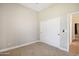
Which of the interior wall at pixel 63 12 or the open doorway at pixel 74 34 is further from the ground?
the interior wall at pixel 63 12

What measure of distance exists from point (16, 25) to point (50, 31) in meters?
0.66

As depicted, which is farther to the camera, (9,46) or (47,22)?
(47,22)

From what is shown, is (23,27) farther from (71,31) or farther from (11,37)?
(71,31)

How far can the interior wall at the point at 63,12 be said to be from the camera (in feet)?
6.03

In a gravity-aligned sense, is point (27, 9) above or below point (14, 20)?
above

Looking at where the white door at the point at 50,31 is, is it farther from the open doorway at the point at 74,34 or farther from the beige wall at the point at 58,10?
the open doorway at the point at 74,34

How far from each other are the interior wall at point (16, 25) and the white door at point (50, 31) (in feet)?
0.45

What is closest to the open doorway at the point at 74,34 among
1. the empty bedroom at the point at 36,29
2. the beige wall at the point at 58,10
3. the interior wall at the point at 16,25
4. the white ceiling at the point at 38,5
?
the empty bedroom at the point at 36,29

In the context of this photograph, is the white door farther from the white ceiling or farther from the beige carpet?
the white ceiling

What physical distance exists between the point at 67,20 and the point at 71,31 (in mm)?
217

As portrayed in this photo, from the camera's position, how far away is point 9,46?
6.20ft

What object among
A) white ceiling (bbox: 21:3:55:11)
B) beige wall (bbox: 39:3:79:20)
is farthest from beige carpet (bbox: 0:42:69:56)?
white ceiling (bbox: 21:3:55:11)

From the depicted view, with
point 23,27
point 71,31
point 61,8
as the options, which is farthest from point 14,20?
Answer: point 71,31

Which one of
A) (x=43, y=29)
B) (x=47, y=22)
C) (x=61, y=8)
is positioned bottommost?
(x=43, y=29)
